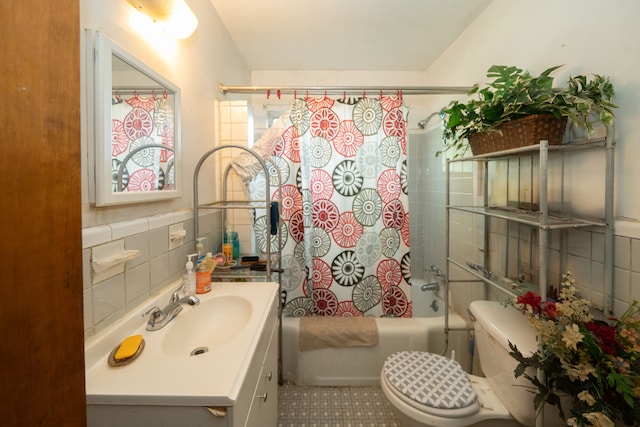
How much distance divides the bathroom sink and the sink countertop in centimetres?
5

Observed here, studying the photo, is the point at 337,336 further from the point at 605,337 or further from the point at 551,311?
the point at 605,337

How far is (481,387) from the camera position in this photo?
1.15 meters

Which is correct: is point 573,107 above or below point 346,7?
below

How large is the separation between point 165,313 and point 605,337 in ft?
4.26

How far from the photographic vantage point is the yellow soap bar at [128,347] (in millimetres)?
723

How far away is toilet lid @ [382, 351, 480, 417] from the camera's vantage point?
1039mm

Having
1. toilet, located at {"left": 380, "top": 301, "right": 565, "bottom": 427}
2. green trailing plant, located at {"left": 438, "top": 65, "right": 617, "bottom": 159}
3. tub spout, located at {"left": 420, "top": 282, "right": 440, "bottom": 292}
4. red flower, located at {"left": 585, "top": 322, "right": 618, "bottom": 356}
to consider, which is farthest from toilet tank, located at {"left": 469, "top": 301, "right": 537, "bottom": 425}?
tub spout, located at {"left": 420, "top": 282, "right": 440, "bottom": 292}

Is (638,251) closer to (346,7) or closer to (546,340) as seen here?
(546,340)

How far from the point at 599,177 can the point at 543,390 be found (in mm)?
763

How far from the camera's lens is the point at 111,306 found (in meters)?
0.82

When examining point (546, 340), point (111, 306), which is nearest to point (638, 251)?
point (546, 340)

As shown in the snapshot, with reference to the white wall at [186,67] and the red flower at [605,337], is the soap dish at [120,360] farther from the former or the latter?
the red flower at [605,337]

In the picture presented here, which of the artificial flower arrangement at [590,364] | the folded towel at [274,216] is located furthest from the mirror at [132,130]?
the artificial flower arrangement at [590,364]

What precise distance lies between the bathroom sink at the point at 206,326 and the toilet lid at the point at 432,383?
2.29ft
